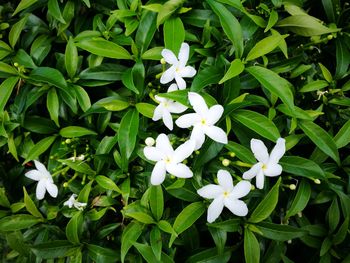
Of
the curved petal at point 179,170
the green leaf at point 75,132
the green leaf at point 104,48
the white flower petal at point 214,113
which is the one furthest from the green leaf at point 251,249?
the green leaf at point 104,48

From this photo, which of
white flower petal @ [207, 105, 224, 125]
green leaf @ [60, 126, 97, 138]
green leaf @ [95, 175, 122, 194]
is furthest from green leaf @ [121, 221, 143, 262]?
A: white flower petal @ [207, 105, 224, 125]

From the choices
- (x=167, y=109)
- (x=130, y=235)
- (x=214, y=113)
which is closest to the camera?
(x=214, y=113)

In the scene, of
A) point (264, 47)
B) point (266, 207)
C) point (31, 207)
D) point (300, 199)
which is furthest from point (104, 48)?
point (300, 199)

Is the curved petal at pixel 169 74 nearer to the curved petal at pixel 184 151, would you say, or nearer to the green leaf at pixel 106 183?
the curved petal at pixel 184 151

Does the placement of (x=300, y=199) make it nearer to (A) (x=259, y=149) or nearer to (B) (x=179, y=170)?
(A) (x=259, y=149)

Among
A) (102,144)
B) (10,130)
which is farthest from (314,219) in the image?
(10,130)

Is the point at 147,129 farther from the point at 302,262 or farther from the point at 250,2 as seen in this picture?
the point at 302,262
